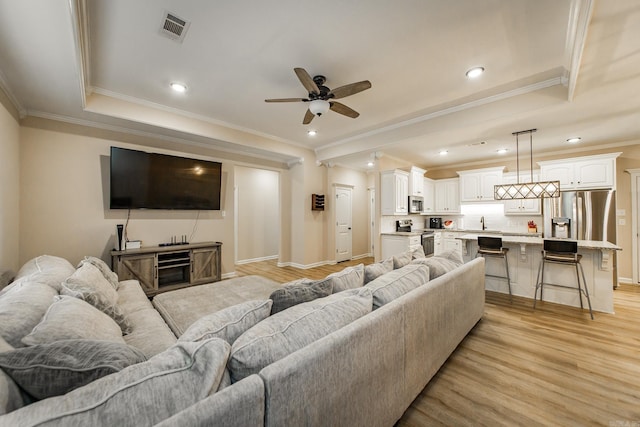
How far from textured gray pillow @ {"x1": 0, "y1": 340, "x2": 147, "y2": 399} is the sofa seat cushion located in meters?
1.08

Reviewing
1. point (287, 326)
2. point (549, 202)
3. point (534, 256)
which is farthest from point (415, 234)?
point (287, 326)

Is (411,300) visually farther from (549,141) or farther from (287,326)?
(549,141)

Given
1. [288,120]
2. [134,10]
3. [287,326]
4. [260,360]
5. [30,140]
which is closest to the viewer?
[260,360]

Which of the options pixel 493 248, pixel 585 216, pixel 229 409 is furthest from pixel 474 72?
pixel 585 216

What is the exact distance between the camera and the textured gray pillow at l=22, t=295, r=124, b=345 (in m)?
1.01

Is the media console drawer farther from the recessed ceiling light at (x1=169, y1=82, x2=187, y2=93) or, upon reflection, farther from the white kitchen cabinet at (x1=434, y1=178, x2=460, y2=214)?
the white kitchen cabinet at (x1=434, y1=178, x2=460, y2=214)

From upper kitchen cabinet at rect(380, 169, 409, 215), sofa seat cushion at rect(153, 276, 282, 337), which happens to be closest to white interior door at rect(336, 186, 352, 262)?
upper kitchen cabinet at rect(380, 169, 409, 215)

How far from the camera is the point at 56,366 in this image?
30.0 inches

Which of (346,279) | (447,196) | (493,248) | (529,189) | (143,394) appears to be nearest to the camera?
(143,394)

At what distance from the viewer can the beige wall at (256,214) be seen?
684 cm

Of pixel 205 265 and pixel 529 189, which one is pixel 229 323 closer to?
pixel 205 265

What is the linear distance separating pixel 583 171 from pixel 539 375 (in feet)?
15.7

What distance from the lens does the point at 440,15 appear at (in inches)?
83.8

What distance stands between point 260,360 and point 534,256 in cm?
437
